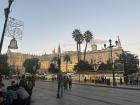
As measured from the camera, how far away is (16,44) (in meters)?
18.5

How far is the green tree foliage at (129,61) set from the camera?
99012mm

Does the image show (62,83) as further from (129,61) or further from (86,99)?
(129,61)

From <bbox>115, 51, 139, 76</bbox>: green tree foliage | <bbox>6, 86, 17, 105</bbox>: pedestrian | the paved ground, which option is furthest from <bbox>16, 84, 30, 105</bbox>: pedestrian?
<bbox>115, 51, 139, 76</bbox>: green tree foliage

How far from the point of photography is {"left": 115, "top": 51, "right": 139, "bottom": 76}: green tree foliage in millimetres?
99012

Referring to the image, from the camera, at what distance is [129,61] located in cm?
10825

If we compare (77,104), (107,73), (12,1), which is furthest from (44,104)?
(107,73)

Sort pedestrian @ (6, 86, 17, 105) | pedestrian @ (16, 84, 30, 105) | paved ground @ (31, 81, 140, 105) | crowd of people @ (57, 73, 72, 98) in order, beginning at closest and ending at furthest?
pedestrian @ (16, 84, 30, 105) → pedestrian @ (6, 86, 17, 105) → paved ground @ (31, 81, 140, 105) → crowd of people @ (57, 73, 72, 98)

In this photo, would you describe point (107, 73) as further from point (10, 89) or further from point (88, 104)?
point (10, 89)

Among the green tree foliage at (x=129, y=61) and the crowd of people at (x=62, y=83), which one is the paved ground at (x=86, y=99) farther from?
the green tree foliage at (x=129, y=61)

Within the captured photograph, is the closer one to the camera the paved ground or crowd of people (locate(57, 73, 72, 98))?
the paved ground

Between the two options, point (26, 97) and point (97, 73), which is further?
point (97, 73)

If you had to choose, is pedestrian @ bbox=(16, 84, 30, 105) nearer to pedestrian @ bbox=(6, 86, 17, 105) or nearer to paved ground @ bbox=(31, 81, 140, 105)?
pedestrian @ bbox=(6, 86, 17, 105)

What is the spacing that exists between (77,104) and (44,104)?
1917mm

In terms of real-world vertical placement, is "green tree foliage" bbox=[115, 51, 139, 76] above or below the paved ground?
above
